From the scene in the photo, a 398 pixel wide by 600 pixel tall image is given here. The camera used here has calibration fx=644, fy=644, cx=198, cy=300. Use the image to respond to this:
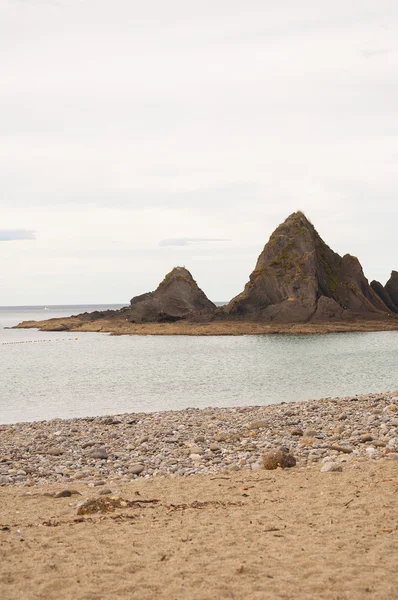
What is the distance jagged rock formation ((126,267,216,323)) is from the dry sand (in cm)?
9492

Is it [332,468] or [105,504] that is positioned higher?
[332,468]

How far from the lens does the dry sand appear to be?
8.23 meters

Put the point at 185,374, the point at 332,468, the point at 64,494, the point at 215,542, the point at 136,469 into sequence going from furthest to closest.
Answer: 1. the point at 185,374
2. the point at 136,469
3. the point at 332,468
4. the point at 64,494
5. the point at 215,542

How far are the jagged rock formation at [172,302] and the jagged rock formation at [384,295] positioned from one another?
29.4m

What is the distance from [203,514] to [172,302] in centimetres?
10138

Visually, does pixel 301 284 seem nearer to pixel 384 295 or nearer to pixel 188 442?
pixel 384 295

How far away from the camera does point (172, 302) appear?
4439 inches

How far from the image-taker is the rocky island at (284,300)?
323 feet

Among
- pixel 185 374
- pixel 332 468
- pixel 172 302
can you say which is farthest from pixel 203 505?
pixel 172 302

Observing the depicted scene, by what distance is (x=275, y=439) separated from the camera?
61.7ft

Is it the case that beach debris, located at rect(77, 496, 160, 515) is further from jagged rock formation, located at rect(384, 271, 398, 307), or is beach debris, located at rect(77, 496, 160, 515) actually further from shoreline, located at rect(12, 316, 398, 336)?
jagged rock formation, located at rect(384, 271, 398, 307)

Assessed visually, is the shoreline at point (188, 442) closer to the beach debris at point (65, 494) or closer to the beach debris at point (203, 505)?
the beach debris at point (65, 494)

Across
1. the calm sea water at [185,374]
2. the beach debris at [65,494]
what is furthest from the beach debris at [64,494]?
the calm sea water at [185,374]

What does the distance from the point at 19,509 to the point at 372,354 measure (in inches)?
2055
